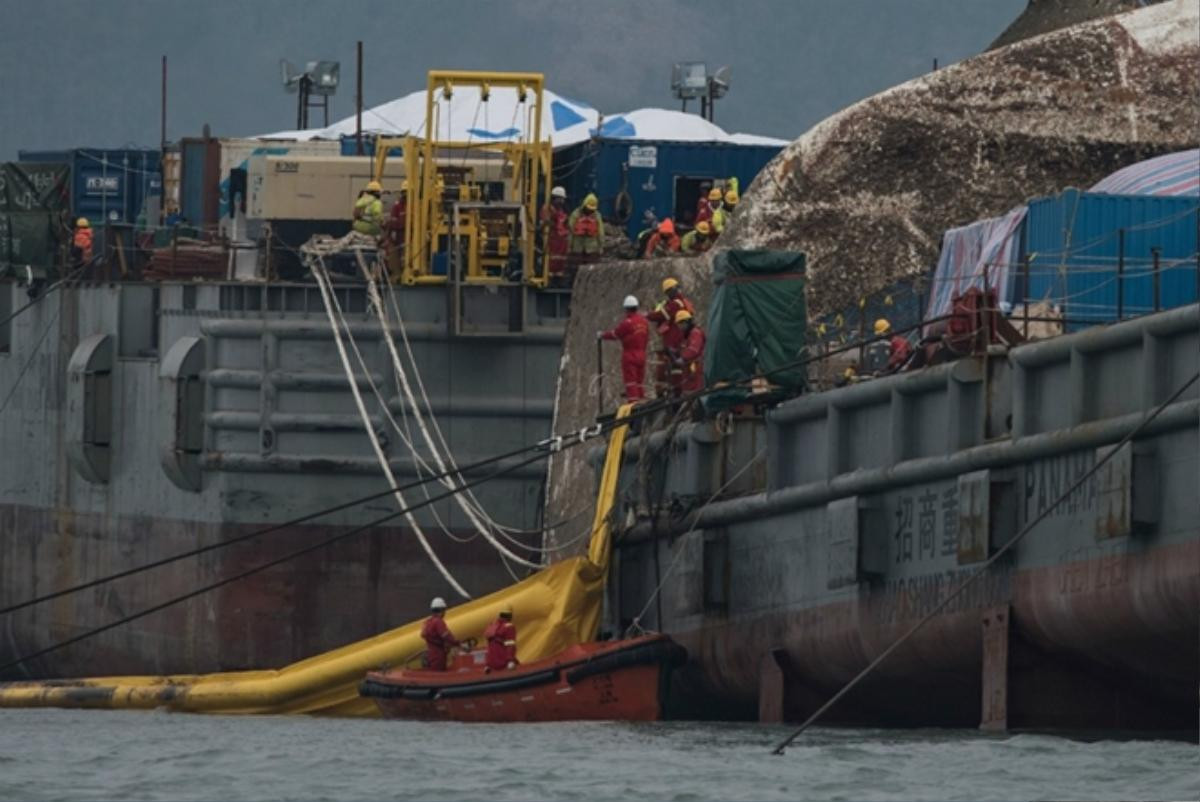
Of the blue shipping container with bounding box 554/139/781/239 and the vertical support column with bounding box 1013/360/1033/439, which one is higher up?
the blue shipping container with bounding box 554/139/781/239

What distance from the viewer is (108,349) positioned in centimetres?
4541

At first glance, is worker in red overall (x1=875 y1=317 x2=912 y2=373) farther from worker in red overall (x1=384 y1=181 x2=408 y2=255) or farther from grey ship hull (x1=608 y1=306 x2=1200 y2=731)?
worker in red overall (x1=384 y1=181 x2=408 y2=255)

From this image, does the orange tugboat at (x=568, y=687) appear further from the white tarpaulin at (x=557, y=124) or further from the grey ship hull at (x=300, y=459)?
the white tarpaulin at (x=557, y=124)

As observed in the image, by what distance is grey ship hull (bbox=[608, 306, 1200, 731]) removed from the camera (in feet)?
88.8

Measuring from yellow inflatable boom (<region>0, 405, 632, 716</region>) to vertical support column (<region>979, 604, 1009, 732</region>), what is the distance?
6753mm

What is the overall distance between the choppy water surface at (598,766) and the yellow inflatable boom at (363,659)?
3.37 meters

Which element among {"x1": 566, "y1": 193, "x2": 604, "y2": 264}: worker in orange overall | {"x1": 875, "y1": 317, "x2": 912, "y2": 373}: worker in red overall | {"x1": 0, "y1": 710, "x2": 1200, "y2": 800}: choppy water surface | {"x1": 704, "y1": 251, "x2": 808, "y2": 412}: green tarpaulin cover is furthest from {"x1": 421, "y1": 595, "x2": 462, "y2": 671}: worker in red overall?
{"x1": 566, "y1": 193, "x2": 604, "y2": 264}: worker in orange overall

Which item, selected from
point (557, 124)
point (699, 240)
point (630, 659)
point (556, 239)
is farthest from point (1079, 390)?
point (557, 124)

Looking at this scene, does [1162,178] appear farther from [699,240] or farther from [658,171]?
[658,171]

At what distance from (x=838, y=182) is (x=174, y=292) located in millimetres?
10127

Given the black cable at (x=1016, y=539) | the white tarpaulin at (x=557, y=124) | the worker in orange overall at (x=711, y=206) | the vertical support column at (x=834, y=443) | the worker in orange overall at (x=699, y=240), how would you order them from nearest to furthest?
the black cable at (x=1016, y=539) → the vertical support column at (x=834, y=443) → the worker in orange overall at (x=699, y=240) → the worker in orange overall at (x=711, y=206) → the white tarpaulin at (x=557, y=124)

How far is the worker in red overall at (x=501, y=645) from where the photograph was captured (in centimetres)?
3338

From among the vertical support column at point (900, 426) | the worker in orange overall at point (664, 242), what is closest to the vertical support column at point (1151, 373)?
the vertical support column at point (900, 426)

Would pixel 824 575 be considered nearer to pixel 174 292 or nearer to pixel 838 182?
pixel 838 182
